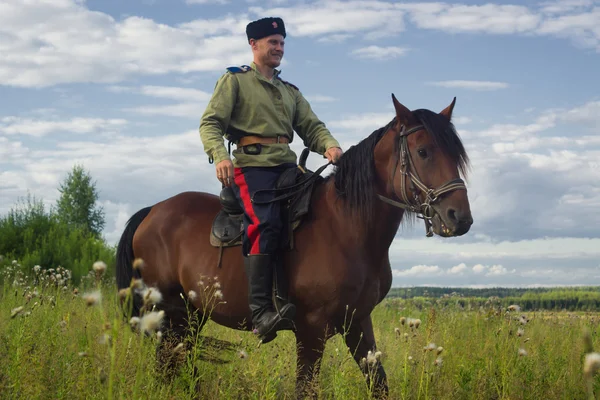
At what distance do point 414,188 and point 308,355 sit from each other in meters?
1.66

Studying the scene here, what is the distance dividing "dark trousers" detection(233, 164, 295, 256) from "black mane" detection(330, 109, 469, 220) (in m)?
0.60

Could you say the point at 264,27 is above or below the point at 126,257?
above

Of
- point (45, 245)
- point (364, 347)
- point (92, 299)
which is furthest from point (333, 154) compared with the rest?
point (45, 245)

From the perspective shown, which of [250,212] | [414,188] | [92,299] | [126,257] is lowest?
[92,299]

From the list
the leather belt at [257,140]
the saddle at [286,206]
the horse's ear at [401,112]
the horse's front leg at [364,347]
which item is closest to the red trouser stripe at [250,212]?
the saddle at [286,206]

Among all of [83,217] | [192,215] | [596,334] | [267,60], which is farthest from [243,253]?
[83,217]

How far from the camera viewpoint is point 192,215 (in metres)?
6.45

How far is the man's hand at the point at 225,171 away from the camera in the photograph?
18.3 ft

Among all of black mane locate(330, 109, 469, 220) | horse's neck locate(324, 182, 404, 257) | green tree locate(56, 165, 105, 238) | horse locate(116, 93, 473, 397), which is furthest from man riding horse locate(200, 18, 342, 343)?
green tree locate(56, 165, 105, 238)

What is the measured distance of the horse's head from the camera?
4.59 metres

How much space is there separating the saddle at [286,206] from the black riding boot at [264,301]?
283mm

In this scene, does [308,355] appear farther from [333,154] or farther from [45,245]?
[45,245]

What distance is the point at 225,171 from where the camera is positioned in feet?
18.3

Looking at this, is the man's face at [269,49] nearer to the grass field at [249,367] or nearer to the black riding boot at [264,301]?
the black riding boot at [264,301]
